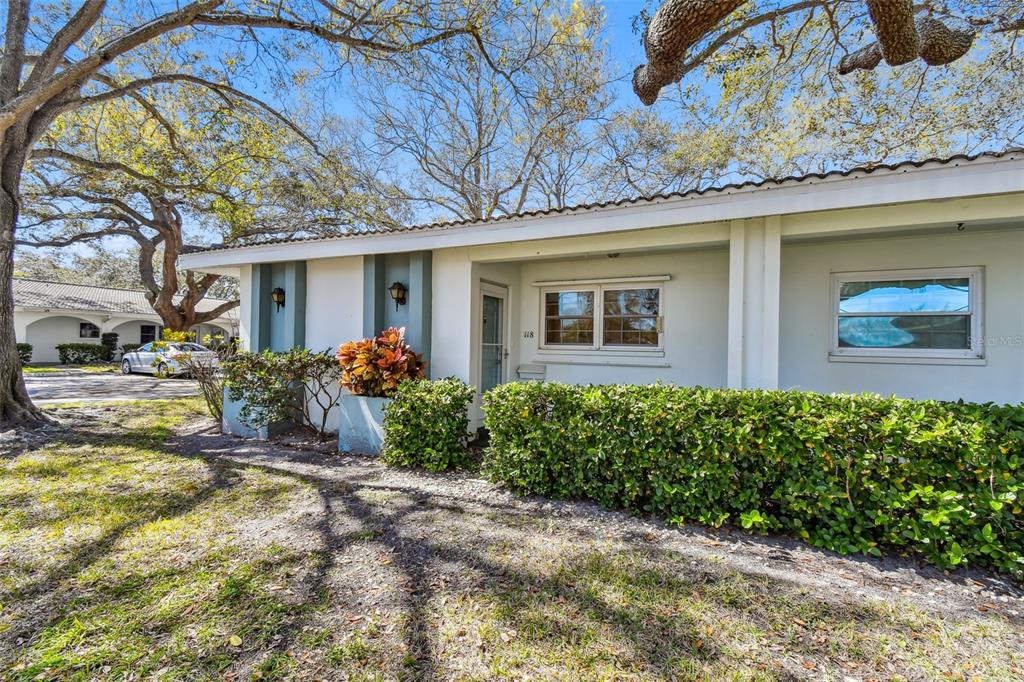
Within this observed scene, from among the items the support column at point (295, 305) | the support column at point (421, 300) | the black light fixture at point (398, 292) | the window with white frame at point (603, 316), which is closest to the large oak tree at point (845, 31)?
the window with white frame at point (603, 316)

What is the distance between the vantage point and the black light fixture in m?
6.98

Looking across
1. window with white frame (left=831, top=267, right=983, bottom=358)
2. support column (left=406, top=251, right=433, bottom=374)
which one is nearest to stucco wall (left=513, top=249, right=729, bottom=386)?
window with white frame (left=831, top=267, right=983, bottom=358)

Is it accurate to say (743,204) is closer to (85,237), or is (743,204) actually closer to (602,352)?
(602,352)

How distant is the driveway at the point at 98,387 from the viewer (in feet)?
38.7

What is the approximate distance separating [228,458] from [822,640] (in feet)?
21.3

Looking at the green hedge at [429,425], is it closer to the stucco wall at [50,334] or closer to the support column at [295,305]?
the support column at [295,305]

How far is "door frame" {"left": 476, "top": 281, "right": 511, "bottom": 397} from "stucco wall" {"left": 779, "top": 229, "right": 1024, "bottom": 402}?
4009 millimetres

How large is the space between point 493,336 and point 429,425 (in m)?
2.38

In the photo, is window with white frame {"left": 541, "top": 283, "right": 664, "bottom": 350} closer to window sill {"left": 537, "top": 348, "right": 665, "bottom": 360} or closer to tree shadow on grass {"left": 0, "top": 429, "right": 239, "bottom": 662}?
window sill {"left": 537, "top": 348, "right": 665, "bottom": 360}

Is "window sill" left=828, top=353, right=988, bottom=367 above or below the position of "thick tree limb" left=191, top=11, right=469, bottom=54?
below

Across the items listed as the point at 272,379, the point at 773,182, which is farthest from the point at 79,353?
the point at 773,182

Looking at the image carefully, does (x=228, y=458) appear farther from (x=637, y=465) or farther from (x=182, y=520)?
(x=637, y=465)

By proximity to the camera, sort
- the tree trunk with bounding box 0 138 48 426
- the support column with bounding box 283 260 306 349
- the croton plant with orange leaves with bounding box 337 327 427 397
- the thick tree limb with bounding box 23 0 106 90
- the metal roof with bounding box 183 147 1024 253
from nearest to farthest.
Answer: the metal roof with bounding box 183 147 1024 253, the croton plant with orange leaves with bounding box 337 327 427 397, the tree trunk with bounding box 0 138 48 426, the thick tree limb with bounding box 23 0 106 90, the support column with bounding box 283 260 306 349

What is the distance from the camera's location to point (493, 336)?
7.52 metres
